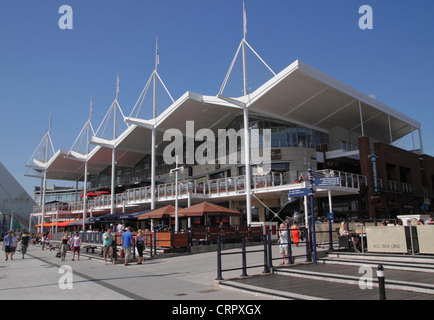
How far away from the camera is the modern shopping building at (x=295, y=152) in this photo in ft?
87.4

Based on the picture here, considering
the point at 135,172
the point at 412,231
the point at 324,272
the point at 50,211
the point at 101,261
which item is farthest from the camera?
the point at 50,211

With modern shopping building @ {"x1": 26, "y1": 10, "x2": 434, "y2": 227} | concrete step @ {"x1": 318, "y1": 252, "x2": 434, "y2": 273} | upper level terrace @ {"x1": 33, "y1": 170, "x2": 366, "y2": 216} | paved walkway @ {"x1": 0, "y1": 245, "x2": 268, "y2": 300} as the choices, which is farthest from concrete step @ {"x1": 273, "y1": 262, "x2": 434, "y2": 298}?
modern shopping building @ {"x1": 26, "y1": 10, "x2": 434, "y2": 227}

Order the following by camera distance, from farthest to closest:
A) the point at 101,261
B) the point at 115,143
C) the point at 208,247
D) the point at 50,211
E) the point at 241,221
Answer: the point at 50,211
the point at 115,143
the point at 241,221
the point at 208,247
the point at 101,261

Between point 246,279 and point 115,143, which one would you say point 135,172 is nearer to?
point 115,143

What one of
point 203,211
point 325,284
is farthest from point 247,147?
point 325,284

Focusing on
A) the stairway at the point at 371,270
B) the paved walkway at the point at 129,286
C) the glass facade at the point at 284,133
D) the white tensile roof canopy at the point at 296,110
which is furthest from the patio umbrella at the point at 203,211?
the glass facade at the point at 284,133

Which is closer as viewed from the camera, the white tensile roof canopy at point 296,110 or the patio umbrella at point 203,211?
the patio umbrella at point 203,211

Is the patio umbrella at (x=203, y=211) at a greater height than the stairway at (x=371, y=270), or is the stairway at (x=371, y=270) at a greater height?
the patio umbrella at (x=203, y=211)

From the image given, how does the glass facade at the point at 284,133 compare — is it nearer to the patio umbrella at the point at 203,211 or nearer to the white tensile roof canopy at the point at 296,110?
the white tensile roof canopy at the point at 296,110

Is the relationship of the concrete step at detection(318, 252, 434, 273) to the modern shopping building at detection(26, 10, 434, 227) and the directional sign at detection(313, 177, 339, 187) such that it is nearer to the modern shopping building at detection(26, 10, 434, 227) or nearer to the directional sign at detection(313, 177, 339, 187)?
the directional sign at detection(313, 177, 339, 187)

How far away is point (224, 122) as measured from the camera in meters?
35.2

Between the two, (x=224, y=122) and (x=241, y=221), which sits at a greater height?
(x=224, y=122)
